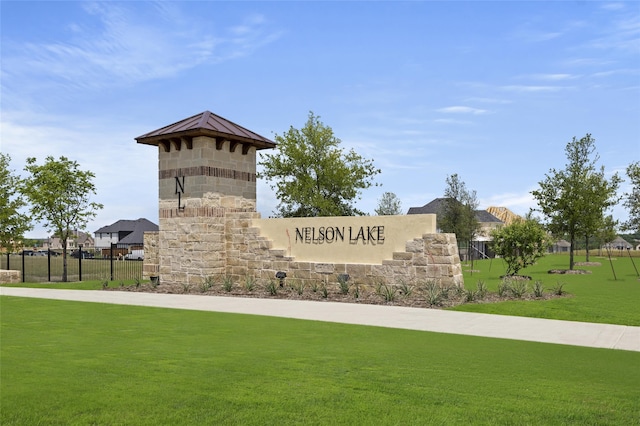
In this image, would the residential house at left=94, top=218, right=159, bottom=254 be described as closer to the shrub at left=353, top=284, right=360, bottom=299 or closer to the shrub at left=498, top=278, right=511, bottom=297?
the shrub at left=353, top=284, right=360, bottom=299

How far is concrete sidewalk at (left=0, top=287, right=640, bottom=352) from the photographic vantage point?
455 inches

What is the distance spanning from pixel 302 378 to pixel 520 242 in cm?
2025

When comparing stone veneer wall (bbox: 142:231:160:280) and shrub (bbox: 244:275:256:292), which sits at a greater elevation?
stone veneer wall (bbox: 142:231:160:280)

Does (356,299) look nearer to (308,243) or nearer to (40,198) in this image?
(308,243)

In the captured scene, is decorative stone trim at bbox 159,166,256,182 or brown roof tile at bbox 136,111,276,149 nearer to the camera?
brown roof tile at bbox 136,111,276,149

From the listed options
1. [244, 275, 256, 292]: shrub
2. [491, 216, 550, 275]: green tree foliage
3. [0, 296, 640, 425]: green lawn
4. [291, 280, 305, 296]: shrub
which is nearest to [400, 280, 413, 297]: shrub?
[291, 280, 305, 296]: shrub

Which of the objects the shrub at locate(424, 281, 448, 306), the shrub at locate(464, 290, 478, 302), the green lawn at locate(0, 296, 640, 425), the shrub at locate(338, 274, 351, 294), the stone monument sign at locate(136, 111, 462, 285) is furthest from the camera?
the stone monument sign at locate(136, 111, 462, 285)

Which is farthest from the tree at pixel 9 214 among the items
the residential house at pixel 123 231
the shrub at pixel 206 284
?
the residential house at pixel 123 231

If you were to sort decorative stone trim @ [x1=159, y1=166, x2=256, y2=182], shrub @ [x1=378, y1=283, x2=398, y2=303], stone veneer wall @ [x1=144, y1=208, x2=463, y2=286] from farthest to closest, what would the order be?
decorative stone trim @ [x1=159, y1=166, x2=256, y2=182], stone veneer wall @ [x1=144, y1=208, x2=463, y2=286], shrub @ [x1=378, y1=283, x2=398, y2=303]

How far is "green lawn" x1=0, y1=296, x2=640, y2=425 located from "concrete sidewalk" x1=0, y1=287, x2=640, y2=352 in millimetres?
1012

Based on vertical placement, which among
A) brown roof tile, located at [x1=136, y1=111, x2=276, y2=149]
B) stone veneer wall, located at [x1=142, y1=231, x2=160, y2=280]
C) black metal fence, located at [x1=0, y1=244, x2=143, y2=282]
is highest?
brown roof tile, located at [x1=136, y1=111, x2=276, y2=149]

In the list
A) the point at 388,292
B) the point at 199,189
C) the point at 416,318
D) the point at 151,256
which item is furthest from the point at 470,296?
the point at 151,256

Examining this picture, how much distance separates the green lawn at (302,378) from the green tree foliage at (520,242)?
50.1 ft

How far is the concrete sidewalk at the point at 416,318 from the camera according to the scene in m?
11.5
